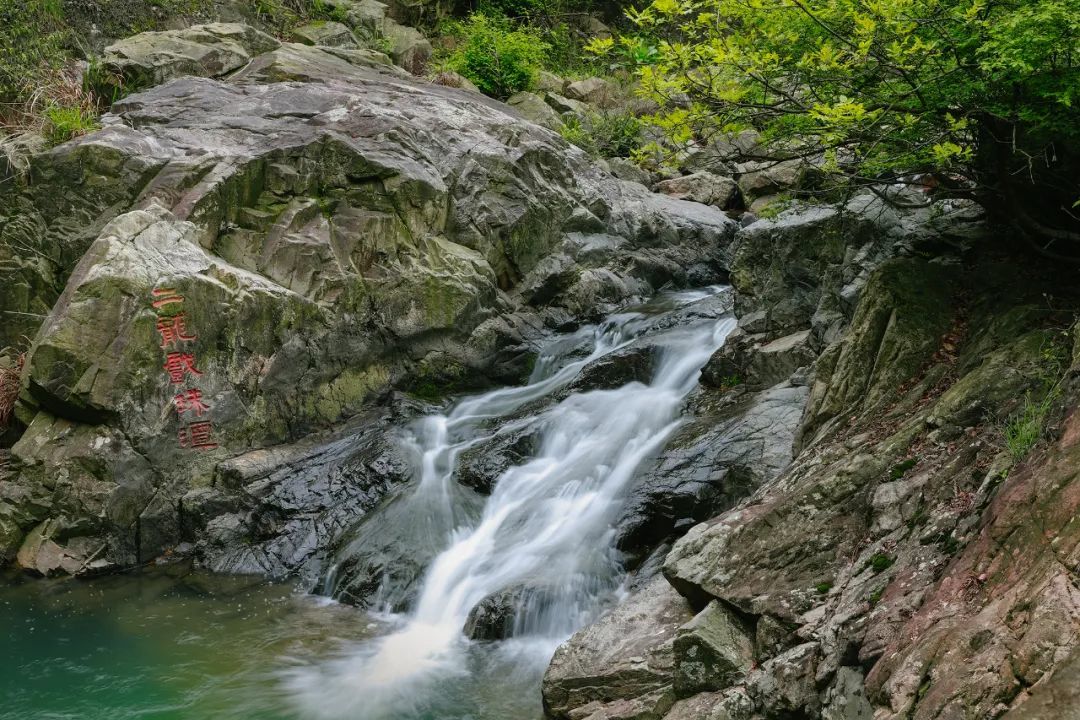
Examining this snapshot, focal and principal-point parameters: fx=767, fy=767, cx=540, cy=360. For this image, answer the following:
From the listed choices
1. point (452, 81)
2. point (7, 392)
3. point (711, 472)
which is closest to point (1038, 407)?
point (711, 472)

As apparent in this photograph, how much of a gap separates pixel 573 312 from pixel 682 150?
7934mm

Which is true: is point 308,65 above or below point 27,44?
below

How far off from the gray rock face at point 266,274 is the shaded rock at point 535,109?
4.06m

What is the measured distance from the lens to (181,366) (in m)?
9.48

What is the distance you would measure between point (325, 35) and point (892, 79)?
1494 cm

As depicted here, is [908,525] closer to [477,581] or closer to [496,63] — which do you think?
[477,581]

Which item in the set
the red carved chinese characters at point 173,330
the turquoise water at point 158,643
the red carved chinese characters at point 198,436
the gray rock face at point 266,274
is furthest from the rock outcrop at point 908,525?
the red carved chinese characters at point 173,330

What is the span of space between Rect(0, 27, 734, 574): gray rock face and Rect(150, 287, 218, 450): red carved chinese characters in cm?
4

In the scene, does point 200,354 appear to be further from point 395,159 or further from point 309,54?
point 309,54

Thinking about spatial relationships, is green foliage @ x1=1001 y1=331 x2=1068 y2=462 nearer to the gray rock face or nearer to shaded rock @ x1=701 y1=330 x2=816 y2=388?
shaded rock @ x1=701 y1=330 x2=816 y2=388

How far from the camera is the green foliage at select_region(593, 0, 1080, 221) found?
3.85 meters

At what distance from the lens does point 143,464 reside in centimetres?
920

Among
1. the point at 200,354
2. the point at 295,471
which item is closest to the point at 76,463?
the point at 200,354

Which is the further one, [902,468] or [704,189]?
[704,189]
